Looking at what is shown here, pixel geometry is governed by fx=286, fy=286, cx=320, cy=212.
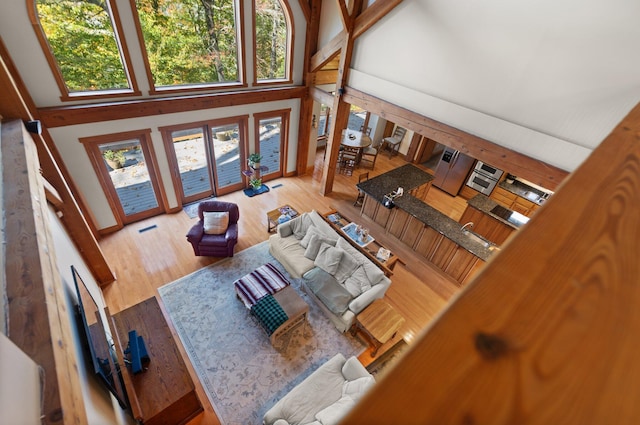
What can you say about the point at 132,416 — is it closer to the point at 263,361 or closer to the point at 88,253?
the point at 263,361

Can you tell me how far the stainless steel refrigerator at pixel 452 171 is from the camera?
7465 mm

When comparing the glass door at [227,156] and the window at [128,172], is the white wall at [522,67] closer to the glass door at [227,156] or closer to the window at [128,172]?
the glass door at [227,156]

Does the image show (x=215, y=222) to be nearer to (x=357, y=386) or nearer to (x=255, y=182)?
(x=255, y=182)

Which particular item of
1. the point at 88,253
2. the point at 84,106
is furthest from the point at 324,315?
the point at 84,106

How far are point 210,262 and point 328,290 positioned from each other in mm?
2309

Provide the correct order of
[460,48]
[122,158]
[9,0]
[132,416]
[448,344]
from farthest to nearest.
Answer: [122,158] → [460,48] → [9,0] → [132,416] → [448,344]

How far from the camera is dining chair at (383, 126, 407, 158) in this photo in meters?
9.55

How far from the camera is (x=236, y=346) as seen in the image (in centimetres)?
402

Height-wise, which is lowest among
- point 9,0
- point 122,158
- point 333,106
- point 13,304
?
point 122,158

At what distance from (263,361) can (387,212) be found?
3.71 meters

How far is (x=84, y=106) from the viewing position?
4371 mm

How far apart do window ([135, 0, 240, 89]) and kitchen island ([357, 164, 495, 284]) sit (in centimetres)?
378

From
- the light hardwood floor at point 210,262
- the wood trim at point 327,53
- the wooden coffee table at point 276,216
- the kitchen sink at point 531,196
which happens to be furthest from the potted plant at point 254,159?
the kitchen sink at point 531,196

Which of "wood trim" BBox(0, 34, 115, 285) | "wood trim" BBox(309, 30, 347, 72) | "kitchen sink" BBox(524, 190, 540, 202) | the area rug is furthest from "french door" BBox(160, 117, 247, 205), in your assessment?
"kitchen sink" BBox(524, 190, 540, 202)
